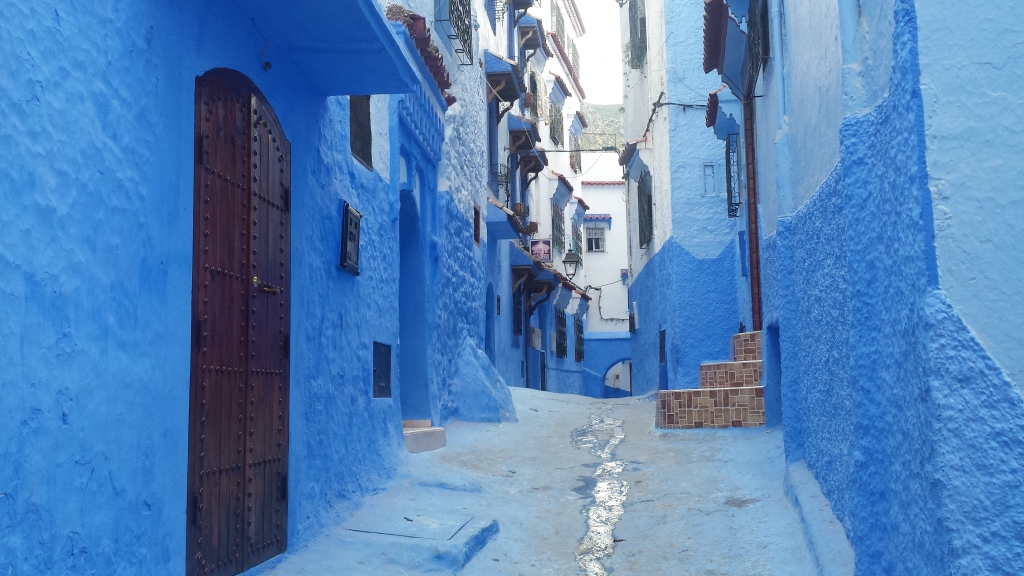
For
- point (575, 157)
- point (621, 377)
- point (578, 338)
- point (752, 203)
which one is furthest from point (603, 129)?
point (752, 203)

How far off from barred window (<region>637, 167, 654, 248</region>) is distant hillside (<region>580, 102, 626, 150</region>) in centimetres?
1527

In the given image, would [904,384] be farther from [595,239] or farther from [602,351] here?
[595,239]

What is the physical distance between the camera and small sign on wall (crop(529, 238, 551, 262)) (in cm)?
2366

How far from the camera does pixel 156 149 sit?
398 centimetres

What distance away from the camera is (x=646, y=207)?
1966 centimetres

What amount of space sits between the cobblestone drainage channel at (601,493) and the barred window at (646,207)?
22.7 feet

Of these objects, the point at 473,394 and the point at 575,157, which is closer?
the point at 473,394

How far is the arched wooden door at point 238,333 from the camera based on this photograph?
14.6 feet

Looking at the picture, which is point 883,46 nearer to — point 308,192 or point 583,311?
point 308,192

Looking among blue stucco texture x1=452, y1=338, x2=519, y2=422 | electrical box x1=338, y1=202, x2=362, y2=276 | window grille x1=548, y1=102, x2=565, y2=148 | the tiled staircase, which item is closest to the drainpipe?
the tiled staircase

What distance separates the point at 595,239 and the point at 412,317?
27583 mm

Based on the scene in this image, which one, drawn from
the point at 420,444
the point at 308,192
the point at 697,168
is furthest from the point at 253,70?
the point at 697,168

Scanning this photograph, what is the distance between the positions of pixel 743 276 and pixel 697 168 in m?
3.68

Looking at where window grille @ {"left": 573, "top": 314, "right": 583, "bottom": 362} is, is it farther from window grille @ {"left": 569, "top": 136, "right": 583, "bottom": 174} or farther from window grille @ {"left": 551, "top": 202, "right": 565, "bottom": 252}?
window grille @ {"left": 569, "top": 136, "right": 583, "bottom": 174}
